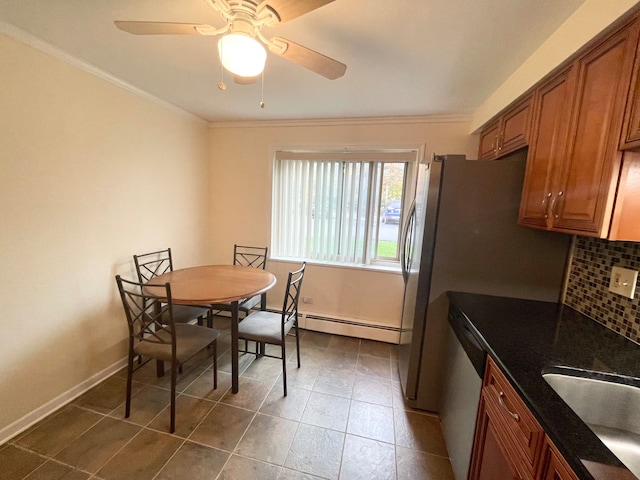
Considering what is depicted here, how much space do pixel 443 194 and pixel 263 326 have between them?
1.62 m

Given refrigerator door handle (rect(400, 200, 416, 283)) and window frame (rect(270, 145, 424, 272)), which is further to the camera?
window frame (rect(270, 145, 424, 272))

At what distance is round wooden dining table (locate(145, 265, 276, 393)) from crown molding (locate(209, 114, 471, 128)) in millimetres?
1640

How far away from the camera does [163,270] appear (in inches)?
104

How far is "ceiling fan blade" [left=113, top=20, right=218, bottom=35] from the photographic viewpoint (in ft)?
3.59

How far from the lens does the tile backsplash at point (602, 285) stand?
1.19m

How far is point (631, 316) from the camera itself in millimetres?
1189

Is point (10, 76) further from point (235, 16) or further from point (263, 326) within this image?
point (263, 326)

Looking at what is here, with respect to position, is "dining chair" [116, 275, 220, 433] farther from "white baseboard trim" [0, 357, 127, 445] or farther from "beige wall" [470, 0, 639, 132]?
"beige wall" [470, 0, 639, 132]

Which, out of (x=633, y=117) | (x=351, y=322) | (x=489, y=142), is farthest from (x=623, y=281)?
(x=351, y=322)

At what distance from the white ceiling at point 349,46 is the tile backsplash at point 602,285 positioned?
1101 millimetres

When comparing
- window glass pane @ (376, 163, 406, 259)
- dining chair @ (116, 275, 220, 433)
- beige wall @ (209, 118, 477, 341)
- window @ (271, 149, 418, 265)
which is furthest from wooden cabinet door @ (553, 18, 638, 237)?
dining chair @ (116, 275, 220, 433)

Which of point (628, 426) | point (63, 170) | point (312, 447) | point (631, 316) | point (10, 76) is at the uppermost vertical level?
point (10, 76)

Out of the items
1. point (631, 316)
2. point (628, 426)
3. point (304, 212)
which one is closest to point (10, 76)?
point (304, 212)

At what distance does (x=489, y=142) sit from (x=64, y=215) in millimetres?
3167
